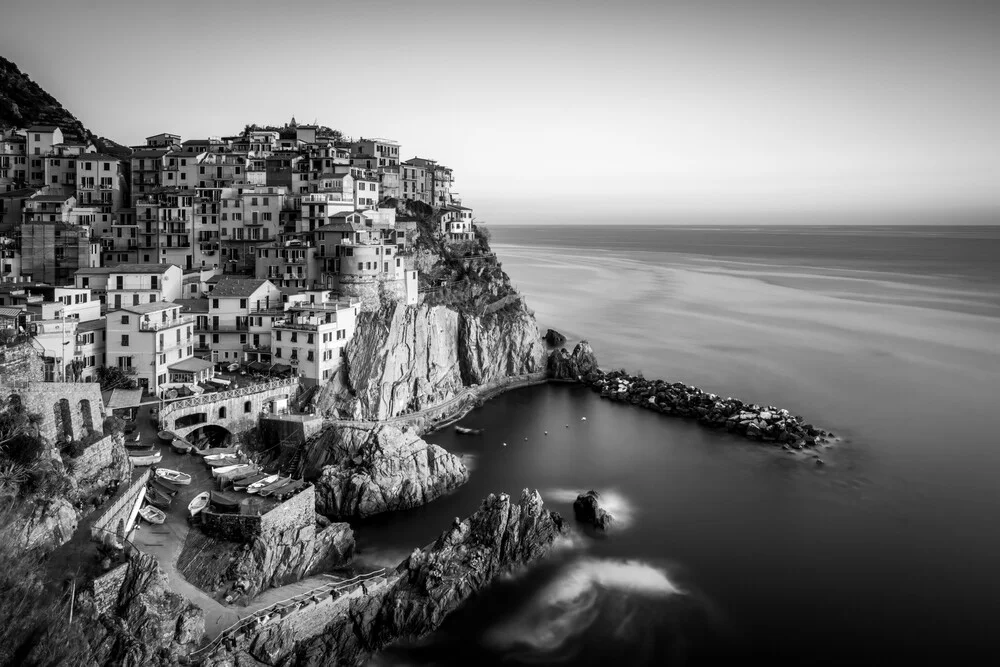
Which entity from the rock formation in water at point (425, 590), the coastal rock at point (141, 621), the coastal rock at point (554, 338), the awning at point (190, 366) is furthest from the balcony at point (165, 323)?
the coastal rock at point (554, 338)

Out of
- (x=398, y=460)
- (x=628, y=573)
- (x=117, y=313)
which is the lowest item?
(x=628, y=573)

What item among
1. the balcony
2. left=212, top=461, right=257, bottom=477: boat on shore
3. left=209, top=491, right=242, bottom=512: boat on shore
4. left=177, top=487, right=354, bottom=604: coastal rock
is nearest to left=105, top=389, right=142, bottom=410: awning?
the balcony

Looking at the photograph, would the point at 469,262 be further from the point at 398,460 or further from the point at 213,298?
the point at 398,460

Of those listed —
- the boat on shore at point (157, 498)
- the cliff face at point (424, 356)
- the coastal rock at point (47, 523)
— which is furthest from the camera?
the cliff face at point (424, 356)

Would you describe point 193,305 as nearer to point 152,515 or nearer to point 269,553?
point 152,515

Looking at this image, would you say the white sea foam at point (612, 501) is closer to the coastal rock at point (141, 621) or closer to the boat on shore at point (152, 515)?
the boat on shore at point (152, 515)

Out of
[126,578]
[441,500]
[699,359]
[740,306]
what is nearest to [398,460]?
[441,500]
